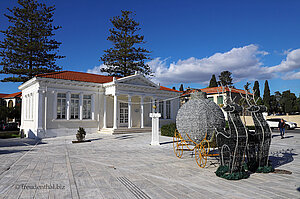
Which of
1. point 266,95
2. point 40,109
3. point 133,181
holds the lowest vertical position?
point 133,181

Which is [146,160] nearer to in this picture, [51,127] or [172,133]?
[172,133]

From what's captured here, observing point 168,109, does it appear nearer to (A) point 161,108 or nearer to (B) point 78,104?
(A) point 161,108

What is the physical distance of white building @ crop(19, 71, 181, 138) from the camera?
1773 centimetres

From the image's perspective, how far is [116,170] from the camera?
700cm

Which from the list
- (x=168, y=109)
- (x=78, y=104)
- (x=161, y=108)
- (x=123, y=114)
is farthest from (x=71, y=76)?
(x=168, y=109)

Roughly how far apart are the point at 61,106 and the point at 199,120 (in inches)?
576

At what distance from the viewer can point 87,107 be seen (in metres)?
20.4

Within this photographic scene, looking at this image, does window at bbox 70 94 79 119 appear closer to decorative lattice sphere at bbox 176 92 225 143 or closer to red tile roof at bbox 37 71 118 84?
red tile roof at bbox 37 71 118 84

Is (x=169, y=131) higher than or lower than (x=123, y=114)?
lower

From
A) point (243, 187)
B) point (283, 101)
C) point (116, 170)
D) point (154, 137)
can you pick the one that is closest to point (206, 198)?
point (243, 187)

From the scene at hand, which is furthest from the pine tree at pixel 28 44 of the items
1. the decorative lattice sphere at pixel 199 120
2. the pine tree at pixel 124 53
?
the decorative lattice sphere at pixel 199 120

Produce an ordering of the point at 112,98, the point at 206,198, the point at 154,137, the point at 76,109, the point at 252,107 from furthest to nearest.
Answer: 1. the point at 112,98
2. the point at 76,109
3. the point at 154,137
4. the point at 252,107
5. the point at 206,198

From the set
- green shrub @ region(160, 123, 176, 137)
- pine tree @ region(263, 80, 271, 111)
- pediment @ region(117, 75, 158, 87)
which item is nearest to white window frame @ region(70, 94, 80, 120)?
pediment @ region(117, 75, 158, 87)

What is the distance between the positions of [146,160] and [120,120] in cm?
1477
